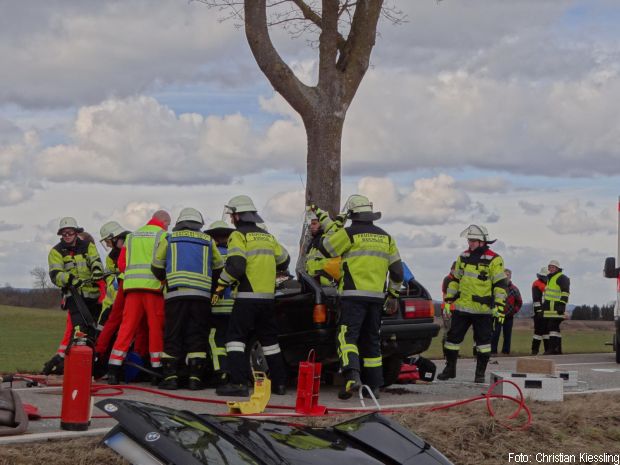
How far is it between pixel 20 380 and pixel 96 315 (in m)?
2.26

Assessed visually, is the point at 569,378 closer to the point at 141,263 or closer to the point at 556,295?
the point at 141,263

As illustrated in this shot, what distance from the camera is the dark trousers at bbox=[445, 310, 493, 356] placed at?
12906 millimetres

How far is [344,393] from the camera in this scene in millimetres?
10391

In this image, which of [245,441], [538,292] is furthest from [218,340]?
[538,292]

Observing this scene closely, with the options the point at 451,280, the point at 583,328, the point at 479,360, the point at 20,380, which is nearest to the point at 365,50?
the point at 451,280

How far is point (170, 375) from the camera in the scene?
10.6m

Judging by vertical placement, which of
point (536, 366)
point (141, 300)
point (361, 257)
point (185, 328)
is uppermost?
point (361, 257)

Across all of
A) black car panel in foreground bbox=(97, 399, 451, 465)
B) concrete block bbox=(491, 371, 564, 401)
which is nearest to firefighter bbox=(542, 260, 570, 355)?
concrete block bbox=(491, 371, 564, 401)

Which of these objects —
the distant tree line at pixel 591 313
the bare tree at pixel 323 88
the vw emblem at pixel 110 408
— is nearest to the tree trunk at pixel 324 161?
the bare tree at pixel 323 88

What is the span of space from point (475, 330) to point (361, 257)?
3.20 metres

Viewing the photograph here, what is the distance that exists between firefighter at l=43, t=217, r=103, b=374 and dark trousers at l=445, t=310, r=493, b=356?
4.55 m

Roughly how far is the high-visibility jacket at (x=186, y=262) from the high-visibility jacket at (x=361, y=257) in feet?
4.17

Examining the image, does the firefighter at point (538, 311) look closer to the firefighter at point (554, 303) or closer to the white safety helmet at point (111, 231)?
the firefighter at point (554, 303)

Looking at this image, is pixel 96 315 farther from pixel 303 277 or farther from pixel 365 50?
pixel 365 50
